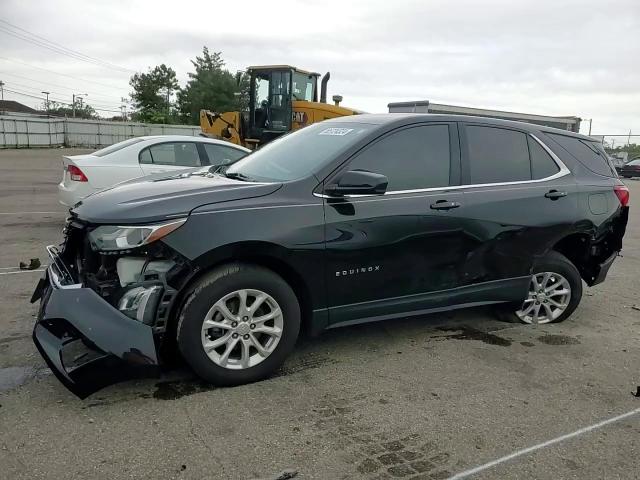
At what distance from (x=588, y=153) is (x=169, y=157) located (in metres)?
5.79

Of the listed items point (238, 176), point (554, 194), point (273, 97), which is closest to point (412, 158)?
point (238, 176)

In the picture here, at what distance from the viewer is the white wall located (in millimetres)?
34125

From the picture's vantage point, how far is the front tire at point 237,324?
3287mm

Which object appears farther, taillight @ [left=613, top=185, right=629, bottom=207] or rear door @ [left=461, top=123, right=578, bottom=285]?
taillight @ [left=613, top=185, right=629, bottom=207]

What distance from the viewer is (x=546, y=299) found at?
4.93 m

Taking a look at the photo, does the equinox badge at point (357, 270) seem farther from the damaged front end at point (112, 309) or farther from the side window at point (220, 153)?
the side window at point (220, 153)

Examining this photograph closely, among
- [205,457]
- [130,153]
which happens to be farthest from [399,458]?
[130,153]

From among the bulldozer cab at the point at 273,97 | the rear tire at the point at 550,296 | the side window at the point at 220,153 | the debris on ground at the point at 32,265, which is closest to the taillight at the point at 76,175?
the side window at the point at 220,153

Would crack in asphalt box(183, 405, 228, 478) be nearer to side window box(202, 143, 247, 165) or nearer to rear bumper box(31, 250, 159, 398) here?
rear bumper box(31, 250, 159, 398)

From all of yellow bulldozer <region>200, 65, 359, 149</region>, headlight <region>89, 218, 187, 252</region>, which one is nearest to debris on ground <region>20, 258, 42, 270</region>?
headlight <region>89, 218, 187, 252</region>

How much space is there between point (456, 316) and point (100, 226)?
324cm

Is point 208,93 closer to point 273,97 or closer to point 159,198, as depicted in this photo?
point 273,97

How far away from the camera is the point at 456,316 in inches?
202

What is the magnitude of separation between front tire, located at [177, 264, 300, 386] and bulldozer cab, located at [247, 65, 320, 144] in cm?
1147
